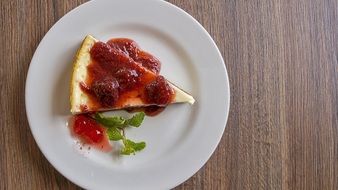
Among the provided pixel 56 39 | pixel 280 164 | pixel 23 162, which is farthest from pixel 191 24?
pixel 23 162

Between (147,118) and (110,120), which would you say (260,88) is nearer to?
(147,118)

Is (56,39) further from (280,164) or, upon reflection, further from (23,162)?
(280,164)

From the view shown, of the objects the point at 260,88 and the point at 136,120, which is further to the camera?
the point at 260,88

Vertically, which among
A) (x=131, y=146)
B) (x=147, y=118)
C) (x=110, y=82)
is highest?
Answer: (x=110, y=82)

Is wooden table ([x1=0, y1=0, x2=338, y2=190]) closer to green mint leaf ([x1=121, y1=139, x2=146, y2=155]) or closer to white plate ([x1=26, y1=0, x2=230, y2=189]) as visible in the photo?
white plate ([x1=26, y1=0, x2=230, y2=189])

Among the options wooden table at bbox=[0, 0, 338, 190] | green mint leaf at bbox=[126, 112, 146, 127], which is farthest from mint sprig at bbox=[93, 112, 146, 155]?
wooden table at bbox=[0, 0, 338, 190]

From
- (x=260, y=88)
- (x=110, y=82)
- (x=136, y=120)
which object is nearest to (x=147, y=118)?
(x=136, y=120)
